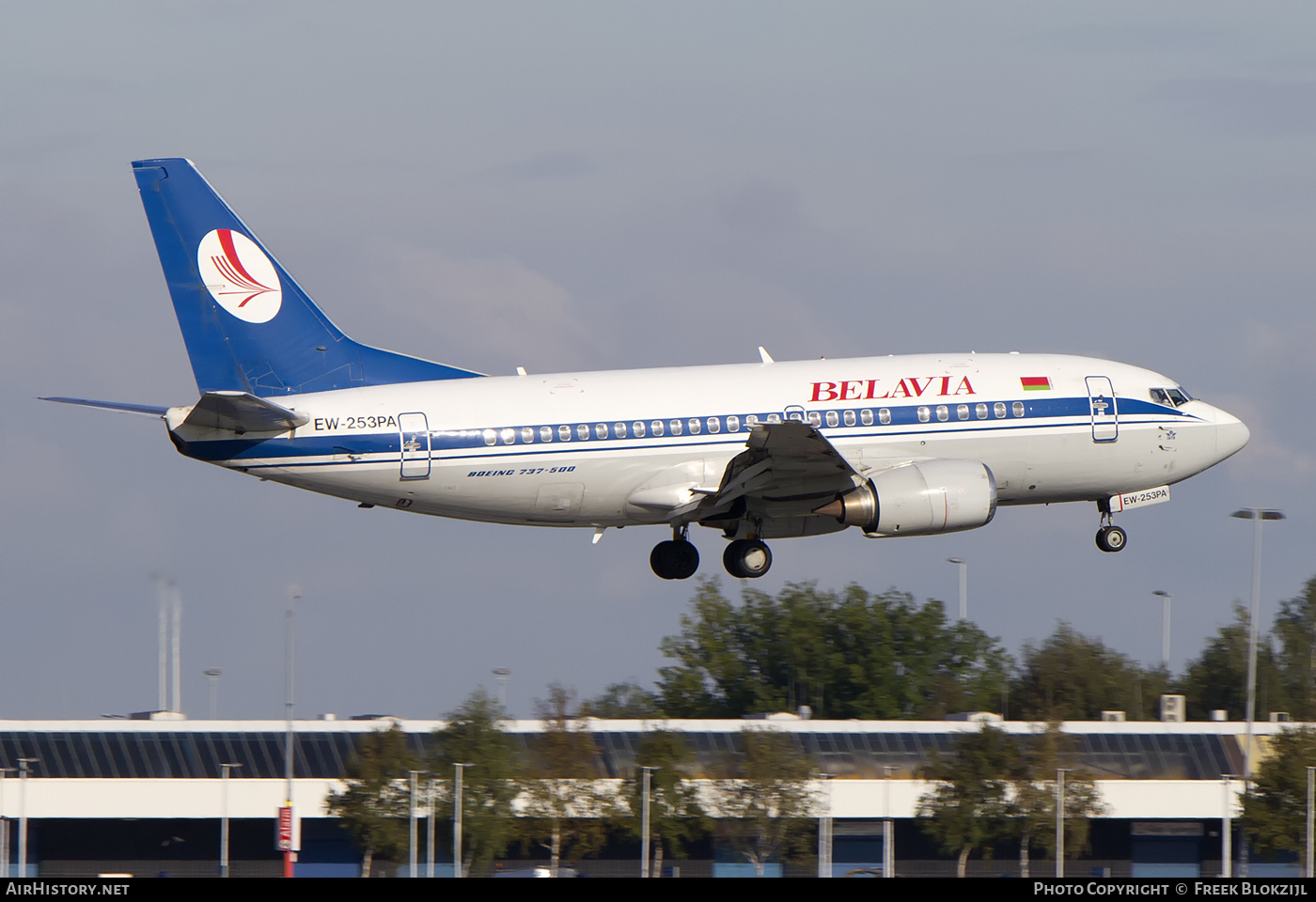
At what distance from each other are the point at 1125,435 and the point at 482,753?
2989 centimetres

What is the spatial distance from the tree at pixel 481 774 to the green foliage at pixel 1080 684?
72593 mm

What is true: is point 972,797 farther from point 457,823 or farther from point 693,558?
point 693,558

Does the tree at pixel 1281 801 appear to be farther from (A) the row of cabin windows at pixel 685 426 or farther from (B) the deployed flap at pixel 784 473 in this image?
(B) the deployed flap at pixel 784 473

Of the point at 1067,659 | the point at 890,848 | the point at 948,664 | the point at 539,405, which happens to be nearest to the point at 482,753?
the point at 890,848

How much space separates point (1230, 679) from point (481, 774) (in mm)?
85079

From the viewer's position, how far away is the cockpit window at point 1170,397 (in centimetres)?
4762

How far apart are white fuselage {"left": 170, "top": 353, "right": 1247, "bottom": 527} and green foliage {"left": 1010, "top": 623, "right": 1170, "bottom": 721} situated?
88579mm

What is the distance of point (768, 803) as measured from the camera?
6706cm

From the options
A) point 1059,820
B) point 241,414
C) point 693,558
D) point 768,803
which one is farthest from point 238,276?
point 768,803

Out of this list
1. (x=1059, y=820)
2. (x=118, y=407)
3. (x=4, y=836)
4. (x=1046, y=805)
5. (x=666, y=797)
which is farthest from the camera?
(x=1046, y=805)

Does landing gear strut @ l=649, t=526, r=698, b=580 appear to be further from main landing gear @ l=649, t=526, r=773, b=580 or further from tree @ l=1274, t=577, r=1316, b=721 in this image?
tree @ l=1274, t=577, r=1316, b=721

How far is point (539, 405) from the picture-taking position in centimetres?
4206
